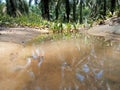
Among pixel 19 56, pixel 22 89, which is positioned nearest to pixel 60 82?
pixel 22 89

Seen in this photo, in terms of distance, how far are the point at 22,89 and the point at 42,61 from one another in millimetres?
1549

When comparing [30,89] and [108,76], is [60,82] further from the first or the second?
[108,76]

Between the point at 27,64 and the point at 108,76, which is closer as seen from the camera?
the point at 108,76

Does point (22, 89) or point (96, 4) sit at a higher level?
point (96, 4)

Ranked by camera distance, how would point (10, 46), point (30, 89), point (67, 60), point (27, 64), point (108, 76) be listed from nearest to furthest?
point (30, 89) → point (108, 76) → point (27, 64) → point (67, 60) → point (10, 46)

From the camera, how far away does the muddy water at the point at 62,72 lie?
3.03 m

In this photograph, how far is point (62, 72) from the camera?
144 inches

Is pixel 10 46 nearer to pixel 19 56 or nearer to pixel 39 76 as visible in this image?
pixel 19 56

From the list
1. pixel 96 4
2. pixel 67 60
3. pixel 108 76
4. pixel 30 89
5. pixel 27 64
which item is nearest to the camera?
pixel 30 89

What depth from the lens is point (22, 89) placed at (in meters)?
2.90

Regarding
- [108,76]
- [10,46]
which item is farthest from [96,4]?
[108,76]

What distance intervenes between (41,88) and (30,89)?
0.14m

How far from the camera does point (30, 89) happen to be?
2.89 meters

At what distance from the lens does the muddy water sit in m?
3.03
